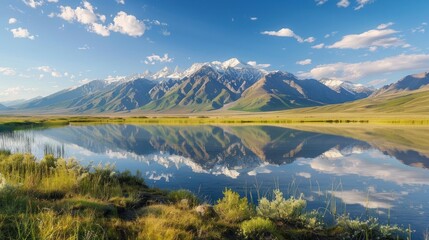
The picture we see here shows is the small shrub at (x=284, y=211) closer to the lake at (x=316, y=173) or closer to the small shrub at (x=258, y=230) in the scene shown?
the lake at (x=316, y=173)

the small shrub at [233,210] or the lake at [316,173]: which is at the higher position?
the small shrub at [233,210]

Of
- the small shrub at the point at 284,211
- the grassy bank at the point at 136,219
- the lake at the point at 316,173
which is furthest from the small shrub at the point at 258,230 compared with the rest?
the lake at the point at 316,173

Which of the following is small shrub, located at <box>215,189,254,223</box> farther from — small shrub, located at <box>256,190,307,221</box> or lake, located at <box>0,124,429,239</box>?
lake, located at <box>0,124,429,239</box>

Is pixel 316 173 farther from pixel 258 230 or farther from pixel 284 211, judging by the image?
pixel 258 230

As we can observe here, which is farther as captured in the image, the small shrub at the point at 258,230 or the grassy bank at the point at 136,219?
the small shrub at the point at 258,230

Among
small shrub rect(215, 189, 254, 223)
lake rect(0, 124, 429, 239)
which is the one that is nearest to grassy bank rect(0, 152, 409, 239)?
small shrub rect(215, 189, 254, 223)

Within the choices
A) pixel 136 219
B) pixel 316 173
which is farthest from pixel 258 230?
pixel 316 173

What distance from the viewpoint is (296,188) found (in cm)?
2100

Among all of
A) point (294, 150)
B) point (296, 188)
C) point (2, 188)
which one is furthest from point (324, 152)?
point (2, 188)

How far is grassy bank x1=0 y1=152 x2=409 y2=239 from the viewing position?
7.80 meters

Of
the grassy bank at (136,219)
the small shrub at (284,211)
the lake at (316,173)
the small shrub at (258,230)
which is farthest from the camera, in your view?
the lake at (316,173)

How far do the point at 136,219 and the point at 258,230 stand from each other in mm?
3789

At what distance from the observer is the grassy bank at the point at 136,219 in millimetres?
7801

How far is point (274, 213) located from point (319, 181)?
13.3 m
